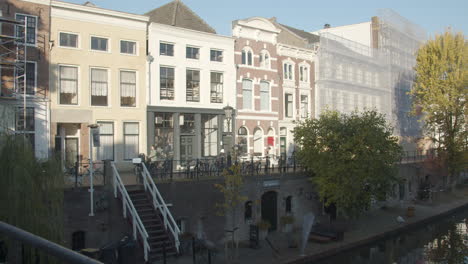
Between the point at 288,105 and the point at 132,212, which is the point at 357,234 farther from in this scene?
the point at 288,105

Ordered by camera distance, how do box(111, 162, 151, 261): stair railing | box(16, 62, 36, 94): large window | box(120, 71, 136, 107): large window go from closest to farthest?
1. box(111, 162, 151, 261): stair railing
2. box(16, 62, 36, 94): large window
3. box(120, 71, 136, 107): large window

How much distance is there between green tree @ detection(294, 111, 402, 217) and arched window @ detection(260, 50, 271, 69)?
8.31 m

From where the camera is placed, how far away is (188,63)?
87.7 ft

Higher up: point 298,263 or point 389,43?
point 389,43

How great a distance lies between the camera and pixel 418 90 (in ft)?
128

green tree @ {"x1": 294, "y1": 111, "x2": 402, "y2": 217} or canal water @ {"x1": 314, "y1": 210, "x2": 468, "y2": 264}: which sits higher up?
green tree @ {"x1": 294, "y1": 111, "x2": 402, "y2": 217}

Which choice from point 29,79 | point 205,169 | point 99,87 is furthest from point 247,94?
point 29,79

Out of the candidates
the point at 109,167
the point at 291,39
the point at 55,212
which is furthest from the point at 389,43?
the point at 55,212

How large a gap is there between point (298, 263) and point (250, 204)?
5070 mm

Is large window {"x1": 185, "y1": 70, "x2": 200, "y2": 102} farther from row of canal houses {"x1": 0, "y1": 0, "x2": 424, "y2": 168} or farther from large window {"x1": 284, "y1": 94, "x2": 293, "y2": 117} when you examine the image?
large window {"x1": 284, "y1": 94, "x2": 293, "y2": 117}

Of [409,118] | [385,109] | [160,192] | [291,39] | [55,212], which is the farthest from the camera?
[409,118]

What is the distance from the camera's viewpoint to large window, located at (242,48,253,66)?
30172mm

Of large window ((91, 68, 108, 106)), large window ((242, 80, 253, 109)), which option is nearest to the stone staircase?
large window ((91, 68, 108, 106))

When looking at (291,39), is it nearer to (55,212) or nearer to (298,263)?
(298,263)
